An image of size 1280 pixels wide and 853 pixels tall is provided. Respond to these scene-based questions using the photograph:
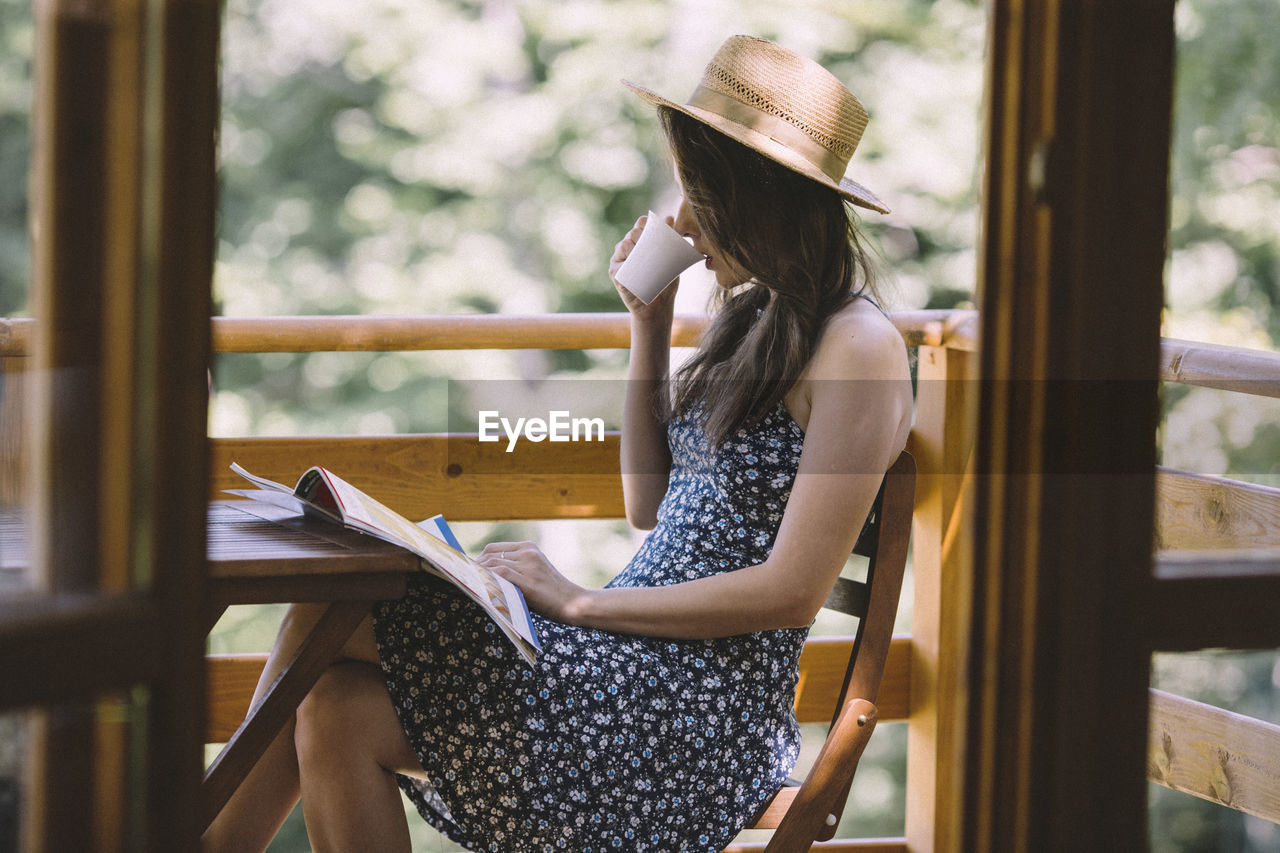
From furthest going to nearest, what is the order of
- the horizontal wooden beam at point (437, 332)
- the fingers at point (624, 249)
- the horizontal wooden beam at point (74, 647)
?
the horizontal wooden beam at point (437, 332) < the fingers at point (624, 249) < the horizontal wooden beam at point (74, 647)

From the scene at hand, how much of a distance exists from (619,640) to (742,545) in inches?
9.0

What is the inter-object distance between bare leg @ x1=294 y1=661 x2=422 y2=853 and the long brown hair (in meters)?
0.58

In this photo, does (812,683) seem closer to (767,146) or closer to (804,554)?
(804,554)

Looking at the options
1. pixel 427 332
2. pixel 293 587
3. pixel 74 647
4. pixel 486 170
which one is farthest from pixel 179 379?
pixel 486 170

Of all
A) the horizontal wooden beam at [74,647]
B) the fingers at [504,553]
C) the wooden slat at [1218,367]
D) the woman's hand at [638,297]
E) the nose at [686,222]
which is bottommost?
the fingers at [504,553]

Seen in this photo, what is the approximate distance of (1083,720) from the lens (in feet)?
3.00

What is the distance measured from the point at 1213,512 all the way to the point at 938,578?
4.20 ft

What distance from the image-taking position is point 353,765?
136 centimetres

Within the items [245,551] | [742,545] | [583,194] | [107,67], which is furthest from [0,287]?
[583,194]

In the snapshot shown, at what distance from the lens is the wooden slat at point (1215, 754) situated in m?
0.93

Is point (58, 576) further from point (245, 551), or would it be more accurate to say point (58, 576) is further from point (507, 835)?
point (507, 835)

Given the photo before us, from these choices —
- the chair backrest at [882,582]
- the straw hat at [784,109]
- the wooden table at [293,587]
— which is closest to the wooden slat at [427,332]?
the straw hat at [784,109]

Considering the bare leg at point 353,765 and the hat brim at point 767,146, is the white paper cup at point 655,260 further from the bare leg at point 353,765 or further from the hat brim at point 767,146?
the bare leg at point 353,765
